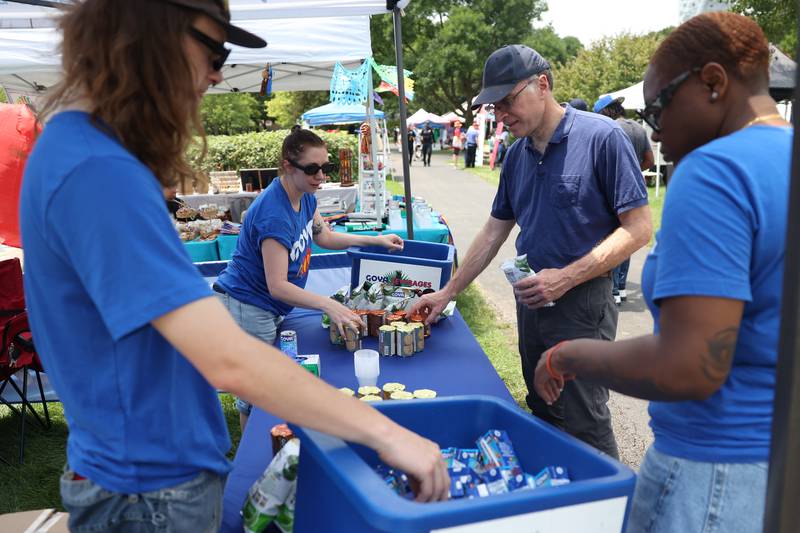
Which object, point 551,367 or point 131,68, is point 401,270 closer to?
point 551,367

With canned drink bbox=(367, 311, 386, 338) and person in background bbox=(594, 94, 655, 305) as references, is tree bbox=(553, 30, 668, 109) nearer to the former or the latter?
person in background bbox=(594, 94, 655, 305)

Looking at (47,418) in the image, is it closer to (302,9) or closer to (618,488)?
(302,9)

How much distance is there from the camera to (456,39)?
39469mm

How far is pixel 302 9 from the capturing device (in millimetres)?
4570

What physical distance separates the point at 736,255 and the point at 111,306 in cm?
95

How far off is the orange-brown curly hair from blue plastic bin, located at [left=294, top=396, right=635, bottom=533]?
73cm

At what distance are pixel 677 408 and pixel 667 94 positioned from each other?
1.93 ft

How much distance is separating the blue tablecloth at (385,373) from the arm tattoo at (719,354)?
1.05m

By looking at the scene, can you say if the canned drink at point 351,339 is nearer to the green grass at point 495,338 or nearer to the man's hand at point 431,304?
the man's hand at point 431,304

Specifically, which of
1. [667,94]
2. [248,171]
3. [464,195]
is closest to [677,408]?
[667,94]

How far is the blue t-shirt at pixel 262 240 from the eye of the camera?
2.79 metres

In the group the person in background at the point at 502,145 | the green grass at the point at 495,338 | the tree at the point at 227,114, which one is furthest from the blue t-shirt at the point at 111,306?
the tree at the point at 227,114

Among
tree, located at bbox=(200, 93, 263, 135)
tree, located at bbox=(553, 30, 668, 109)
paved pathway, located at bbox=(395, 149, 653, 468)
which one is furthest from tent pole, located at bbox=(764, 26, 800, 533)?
tree, located at bbox=(200, 93, 263, 135)

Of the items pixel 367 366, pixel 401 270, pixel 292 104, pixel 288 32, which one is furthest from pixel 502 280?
pixel 292 104
